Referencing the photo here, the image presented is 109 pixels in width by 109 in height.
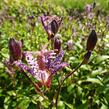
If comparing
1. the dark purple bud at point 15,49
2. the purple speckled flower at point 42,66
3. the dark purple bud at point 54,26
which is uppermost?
the dark purple bud at point 54,26

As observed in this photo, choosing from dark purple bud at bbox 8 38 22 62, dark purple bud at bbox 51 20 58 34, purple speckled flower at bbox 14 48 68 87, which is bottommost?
purple speckled flower at bbox 14 48 68 87

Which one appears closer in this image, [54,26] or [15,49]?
[15,49]

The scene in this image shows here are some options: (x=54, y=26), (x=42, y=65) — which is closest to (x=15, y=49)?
(x=42, y=65)


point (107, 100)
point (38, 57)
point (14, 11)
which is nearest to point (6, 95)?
point (107, 100)

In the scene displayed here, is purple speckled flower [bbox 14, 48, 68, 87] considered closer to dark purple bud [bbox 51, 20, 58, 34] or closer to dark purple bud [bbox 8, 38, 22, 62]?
dark purple bud [bbox 8, 38, 22, 62]

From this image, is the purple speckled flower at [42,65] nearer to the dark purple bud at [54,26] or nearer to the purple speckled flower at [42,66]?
the purple speckled flower at [42,66]

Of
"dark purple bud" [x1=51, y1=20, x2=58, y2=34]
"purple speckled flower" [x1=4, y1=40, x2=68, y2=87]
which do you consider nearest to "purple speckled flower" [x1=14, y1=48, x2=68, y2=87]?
"purple speckled flower" [x1=4, y1=40, x2=68, y2=87]

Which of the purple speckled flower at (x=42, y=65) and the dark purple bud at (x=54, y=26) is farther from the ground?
the dark purple bud at (x=54, y=26)

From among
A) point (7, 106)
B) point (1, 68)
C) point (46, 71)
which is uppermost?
point (46, 71)

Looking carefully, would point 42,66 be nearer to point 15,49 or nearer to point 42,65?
point 42,65

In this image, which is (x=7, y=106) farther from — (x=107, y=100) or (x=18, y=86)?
(x=107, y=100)

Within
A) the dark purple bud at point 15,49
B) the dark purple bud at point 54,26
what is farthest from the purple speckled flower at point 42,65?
the dark purple bud at point 54,26
